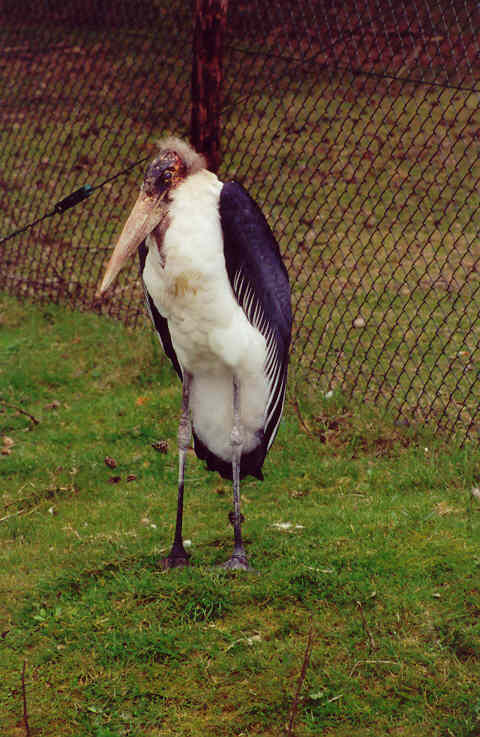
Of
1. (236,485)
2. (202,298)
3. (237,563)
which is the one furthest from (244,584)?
(202,298)

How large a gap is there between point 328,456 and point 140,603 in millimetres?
1863

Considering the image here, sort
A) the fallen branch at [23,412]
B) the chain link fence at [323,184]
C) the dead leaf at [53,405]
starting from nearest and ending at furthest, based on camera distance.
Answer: the fallen branch at [23,412]
the chain link fence at [323,184]
the dead leaf at [53,405]

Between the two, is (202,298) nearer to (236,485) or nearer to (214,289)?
(214,289)

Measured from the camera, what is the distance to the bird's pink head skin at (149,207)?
155 inches

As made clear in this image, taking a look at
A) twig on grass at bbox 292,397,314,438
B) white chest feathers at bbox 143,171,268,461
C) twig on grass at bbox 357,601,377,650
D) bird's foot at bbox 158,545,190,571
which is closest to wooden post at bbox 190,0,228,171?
twig on grass at bbox 292,397,314,438

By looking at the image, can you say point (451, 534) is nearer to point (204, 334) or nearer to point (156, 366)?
point (204, 334)

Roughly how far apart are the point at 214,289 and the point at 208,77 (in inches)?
96.2

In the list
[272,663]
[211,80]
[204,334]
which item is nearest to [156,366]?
[211,80]

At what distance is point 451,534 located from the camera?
4602 mm

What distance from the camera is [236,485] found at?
14.6ft

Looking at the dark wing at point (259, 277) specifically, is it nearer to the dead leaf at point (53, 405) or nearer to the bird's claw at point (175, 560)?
the bird's claw at point (175, 560)

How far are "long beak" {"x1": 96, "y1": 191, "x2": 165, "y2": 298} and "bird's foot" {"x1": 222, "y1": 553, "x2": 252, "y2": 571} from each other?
1267 millimetres

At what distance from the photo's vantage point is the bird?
395 centimetres

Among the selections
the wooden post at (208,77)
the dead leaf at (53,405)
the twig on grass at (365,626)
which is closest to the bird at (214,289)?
the twig on grass at (365,626)
